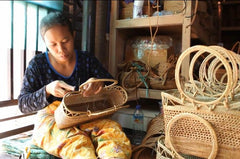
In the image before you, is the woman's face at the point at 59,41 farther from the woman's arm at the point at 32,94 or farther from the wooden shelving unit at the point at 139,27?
the wooden shelving unit at the point at 139,27

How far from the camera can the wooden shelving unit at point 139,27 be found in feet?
A: 4.37

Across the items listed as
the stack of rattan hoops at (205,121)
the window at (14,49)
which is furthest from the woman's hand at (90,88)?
the window at (14,49)

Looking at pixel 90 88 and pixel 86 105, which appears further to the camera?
pixel 86 105

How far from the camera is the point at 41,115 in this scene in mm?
1051

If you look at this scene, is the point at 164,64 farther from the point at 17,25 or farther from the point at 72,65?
the point at 17,25

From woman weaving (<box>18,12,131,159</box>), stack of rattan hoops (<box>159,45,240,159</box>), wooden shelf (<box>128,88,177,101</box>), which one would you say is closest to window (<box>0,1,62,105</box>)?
woman weaving (<box>18,12,131,159</box>)

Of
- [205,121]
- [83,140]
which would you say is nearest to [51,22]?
[83,140]

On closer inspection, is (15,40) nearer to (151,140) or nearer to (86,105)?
(86,105)

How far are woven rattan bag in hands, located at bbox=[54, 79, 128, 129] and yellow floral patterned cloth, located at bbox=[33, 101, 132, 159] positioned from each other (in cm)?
4

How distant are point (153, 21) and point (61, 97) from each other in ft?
2.52

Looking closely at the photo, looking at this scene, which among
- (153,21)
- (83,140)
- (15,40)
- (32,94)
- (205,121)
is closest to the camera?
(205,121)

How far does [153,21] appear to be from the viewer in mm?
1405

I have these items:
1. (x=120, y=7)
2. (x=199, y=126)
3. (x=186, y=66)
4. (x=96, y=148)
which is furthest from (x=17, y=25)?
(x=199, y=126)

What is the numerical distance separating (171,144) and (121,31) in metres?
1.06
